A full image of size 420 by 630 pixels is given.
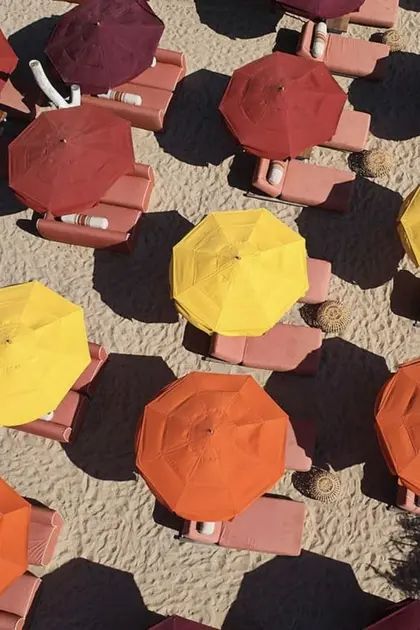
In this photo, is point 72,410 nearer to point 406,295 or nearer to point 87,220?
point 87,220

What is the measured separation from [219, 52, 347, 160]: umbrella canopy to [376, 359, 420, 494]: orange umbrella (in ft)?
13.0

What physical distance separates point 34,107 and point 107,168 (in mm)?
2843

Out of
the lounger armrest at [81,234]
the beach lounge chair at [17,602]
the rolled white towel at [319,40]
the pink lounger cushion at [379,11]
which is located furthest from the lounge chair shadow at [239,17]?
the beach lounge chair at [17,602]

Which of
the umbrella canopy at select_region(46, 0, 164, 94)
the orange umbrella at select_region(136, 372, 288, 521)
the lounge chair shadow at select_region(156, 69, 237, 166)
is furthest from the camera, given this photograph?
the lounge chair shadow at select_region(156, 69, 237, 166)

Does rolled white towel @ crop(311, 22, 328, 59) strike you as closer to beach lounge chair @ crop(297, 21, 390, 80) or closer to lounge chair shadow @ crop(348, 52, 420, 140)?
beach lounge chair @ crop(297, 21, 390, 80)

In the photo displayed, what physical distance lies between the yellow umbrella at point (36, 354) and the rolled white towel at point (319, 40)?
6.41 meters

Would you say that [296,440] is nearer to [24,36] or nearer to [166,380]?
[166,380]

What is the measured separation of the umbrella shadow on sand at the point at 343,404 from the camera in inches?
391

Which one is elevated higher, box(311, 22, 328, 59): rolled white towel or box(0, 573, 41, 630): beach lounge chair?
box(311, 22, 328, 59): rolled white towel

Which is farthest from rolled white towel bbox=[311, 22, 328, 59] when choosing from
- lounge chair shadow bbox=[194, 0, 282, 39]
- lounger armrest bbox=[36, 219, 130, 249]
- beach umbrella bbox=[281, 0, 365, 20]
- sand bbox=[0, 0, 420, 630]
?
lounger armrest bbox=[36, 219, 130, 249]

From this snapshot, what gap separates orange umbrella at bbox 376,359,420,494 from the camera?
8.43 metres

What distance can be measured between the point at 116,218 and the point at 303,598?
673cm

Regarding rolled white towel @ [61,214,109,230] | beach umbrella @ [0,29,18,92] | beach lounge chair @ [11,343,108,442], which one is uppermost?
beach umbrella @ [0,29,18,92]

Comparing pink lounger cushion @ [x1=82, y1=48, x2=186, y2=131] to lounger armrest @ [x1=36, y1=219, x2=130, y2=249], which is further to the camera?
pink lounger cushion @ [x1=82, y1=48, x2=186, y2=131]
